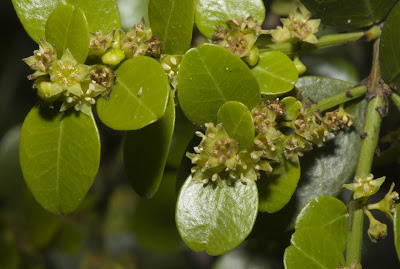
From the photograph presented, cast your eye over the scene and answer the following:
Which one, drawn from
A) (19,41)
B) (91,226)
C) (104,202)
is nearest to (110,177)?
(104,202)

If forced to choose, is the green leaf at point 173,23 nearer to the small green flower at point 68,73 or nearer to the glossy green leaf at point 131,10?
the small green flower at point 68,73

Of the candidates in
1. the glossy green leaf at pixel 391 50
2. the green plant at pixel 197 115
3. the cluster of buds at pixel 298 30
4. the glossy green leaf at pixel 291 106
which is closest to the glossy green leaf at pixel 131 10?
the green plant at pixel 197 115

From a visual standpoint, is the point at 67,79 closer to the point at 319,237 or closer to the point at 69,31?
the point at 69,31

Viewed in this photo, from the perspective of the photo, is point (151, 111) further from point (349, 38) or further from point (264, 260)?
point (264, 260)

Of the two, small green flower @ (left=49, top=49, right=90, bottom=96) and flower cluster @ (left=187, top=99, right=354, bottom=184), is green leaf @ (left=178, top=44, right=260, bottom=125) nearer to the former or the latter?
flower cluster @ (left=187, top=99, right=354, bottom=184)

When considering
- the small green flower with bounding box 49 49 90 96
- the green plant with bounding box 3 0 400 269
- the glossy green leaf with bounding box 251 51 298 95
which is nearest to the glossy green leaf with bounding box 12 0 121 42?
the green plant with bounding box 3 0 400 269
